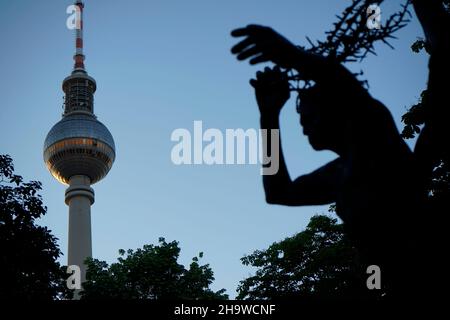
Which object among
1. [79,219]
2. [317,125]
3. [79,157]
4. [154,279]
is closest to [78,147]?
[79,157]

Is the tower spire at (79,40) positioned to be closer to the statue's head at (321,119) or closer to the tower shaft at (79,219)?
the tower shaft at (79,219)

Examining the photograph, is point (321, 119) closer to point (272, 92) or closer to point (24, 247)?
point (272, 92)

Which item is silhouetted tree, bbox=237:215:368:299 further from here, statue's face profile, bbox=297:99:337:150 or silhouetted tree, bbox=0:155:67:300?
statue's face profile, bbox=297:99:337:150

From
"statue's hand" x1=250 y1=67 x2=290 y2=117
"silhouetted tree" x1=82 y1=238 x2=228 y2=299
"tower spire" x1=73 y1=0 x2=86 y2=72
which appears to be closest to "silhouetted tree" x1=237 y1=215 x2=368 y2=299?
"silhouetted tree" x1=82 y1=238 x2=228 y2=299

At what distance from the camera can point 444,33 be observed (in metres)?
2.64

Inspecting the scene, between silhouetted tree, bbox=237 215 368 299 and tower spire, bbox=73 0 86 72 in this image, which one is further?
tower spire, bbox=73 0 86 72

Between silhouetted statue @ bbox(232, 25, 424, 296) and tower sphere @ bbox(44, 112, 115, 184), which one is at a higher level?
tower sphere @ bbox(44, 112, 115, 184)

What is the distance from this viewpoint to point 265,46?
93.0 inches

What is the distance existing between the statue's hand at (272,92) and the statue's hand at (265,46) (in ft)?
1.79

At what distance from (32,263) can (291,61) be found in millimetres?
20333

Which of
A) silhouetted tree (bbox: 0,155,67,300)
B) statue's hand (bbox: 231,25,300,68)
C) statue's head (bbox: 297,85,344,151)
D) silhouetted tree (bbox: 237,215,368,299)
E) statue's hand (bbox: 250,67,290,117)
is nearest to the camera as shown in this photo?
statue's hand (bbox: 231,25,300,68)

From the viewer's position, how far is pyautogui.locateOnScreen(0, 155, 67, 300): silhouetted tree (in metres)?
19.9

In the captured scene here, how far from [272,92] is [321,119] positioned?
35 cm

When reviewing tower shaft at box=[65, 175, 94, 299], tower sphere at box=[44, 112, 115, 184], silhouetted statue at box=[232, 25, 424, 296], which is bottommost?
silhouetted statue at box=[232, 25, 424, 296]
